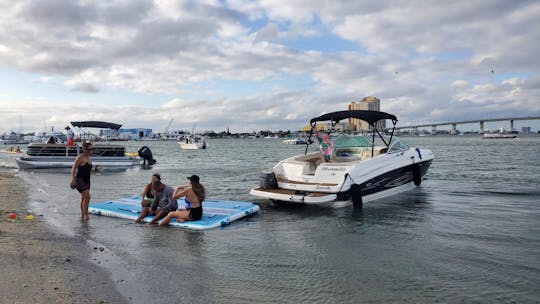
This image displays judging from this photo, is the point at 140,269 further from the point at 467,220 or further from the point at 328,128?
the point at 328,128

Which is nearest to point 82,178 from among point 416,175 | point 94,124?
point 416,175

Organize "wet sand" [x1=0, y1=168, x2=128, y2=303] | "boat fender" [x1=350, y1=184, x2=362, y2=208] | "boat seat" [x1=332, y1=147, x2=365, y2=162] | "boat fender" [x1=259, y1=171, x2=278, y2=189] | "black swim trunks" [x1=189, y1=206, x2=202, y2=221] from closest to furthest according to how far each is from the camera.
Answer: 1. "wet sand" [x1=0, y1=168, x2=128, y2=303]
2. "black swim trunks" [x1=189, y1=206, x2=202, y2=221]
3. "boat fender" [x1=350, y1=184, x2=362, y2=208]
4. "boat fender" [x1=259, y1=171, x2=278, y2=189]
5. "boat seat" [x1=332, y1=147, x2=365, y2=162]

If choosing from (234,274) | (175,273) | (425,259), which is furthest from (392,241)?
(175,273)

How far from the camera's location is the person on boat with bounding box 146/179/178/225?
386 inches

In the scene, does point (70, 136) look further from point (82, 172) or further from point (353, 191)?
point (353, 191)

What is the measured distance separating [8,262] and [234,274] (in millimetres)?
3451

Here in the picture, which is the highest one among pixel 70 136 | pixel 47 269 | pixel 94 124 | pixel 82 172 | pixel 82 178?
pixel 94 124

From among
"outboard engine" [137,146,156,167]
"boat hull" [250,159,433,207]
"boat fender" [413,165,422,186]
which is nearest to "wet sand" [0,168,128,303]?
"boat hull" [250,159,433,207]

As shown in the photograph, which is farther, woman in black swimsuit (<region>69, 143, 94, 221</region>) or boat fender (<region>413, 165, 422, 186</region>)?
boat fender (<region>413, 165, 422, 186</region>)

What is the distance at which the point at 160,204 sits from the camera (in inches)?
395

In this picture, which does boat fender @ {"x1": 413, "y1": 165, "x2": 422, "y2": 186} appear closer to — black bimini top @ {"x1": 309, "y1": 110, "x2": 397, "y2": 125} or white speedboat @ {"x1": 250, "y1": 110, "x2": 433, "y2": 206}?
white speedboat @ {"x1": 250, "y1": 110, "x2": 433, "y2": 206}

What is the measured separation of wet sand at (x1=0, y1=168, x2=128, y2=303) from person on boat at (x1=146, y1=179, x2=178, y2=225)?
76.7 inches

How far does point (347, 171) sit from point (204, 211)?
13.4 ft

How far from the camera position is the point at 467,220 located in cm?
1069
